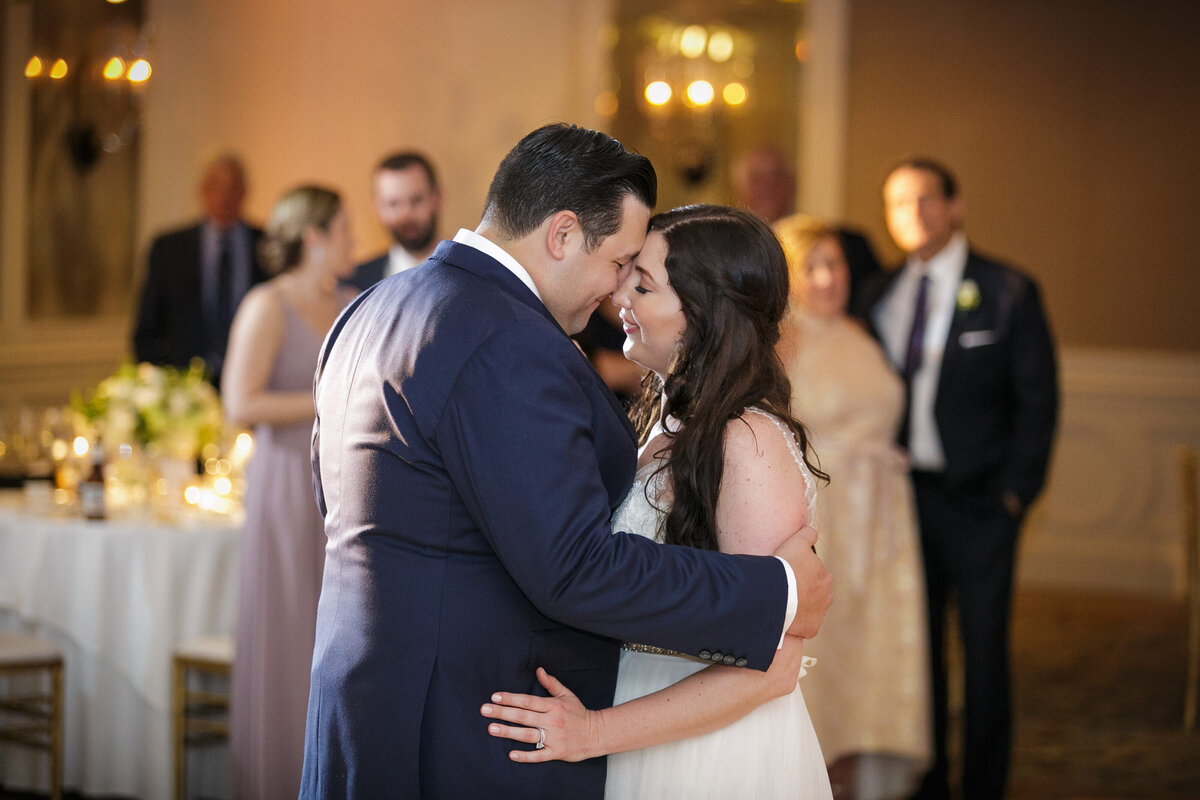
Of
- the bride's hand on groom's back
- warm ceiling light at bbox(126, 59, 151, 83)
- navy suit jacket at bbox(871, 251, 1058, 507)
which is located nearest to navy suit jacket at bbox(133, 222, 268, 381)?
warm ceiling light at bbox(126, 59, 151, 83)

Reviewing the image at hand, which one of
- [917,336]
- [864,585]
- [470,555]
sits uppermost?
[917,336]

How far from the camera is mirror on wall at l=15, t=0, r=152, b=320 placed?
6.91 metres

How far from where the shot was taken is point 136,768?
4000 mm

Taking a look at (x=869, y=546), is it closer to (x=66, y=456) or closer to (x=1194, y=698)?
(x=1194, y=698)

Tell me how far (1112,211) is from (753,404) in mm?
6222

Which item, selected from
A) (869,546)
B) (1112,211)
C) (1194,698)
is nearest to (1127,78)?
(1112,211)

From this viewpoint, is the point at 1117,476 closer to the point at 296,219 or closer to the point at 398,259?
the point at 398,259

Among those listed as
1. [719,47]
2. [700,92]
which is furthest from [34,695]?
[719,47]

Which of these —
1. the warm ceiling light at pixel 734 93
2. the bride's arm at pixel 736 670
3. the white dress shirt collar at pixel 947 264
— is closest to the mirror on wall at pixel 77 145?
A: the warm ceiling light at pixel 734 93

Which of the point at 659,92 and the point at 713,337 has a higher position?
the point at 659,92

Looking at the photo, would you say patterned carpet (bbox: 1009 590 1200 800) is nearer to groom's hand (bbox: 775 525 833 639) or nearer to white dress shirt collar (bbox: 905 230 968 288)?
white dress shirt collar (bbox: 905 230 968 288)

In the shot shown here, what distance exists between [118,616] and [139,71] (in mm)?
3627

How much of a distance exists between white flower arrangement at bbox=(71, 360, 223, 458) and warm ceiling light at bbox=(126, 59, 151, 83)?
283 cm

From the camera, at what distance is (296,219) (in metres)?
3.82
